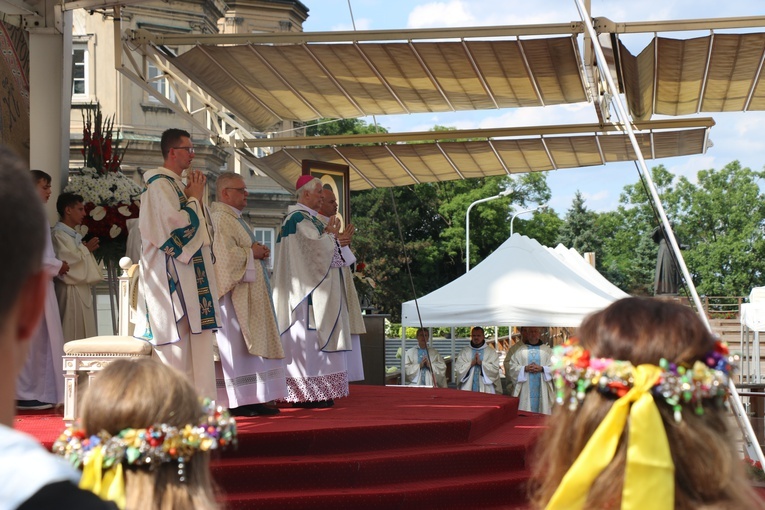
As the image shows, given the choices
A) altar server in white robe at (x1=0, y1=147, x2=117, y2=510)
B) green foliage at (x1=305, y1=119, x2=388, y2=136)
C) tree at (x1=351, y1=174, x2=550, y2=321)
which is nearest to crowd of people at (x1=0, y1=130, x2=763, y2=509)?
altar server in white robe at (x1=0, y1=147, x2=117, y2=510)

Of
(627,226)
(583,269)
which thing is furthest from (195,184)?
(627,226)

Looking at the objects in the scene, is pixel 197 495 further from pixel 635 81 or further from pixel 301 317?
pixel 635 81

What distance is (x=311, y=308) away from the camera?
927 cm

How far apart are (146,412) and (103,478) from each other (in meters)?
0.20

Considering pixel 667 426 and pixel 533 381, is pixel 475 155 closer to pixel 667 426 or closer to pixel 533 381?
pixel 533 381

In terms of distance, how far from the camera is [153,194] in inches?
289

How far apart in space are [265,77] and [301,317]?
349 cm

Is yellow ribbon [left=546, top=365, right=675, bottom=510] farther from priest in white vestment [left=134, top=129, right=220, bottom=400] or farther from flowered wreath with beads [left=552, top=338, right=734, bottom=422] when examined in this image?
priest in white vestment [left=134, top=129, right=220, bottom=400]

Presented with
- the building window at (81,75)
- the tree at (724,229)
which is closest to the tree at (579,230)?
the tree at (724,229)

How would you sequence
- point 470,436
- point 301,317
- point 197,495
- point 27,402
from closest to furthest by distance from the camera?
point 197,495, point 470,436, point 27,402, point 301,317

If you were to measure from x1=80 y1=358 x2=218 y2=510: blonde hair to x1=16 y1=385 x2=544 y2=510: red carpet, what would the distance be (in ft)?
12.0

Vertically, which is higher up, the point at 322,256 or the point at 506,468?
the point at 322,256

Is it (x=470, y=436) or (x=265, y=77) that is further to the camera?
(x=265, y=77)

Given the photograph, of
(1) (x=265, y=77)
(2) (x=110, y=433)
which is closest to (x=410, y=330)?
(1) (x=265, y=77)
